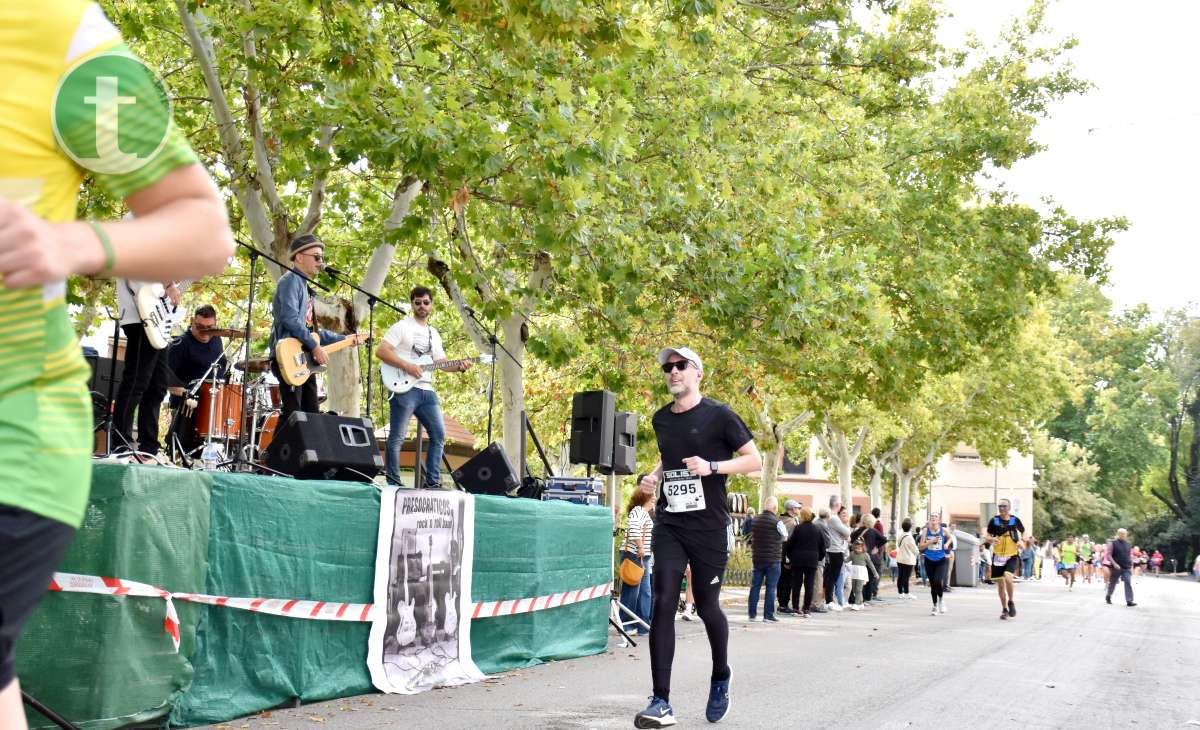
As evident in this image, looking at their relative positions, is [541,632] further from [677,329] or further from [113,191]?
[677,329]

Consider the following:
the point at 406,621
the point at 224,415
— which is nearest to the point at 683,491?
the point at 406,621

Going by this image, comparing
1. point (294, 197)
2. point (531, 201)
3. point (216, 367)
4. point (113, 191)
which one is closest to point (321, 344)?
point (216, 367)

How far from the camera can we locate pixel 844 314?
18672mm

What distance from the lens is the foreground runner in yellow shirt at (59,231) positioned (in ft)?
5.84

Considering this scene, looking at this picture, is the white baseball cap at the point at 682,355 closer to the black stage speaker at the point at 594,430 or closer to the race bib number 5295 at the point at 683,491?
the race bib number 5295 at the point at 683,491

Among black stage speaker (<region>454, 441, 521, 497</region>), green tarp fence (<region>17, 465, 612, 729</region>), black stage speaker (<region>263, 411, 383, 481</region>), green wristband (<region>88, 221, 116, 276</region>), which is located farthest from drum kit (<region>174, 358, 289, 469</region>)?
green wristband (<region>88, 221, 116, 276</region>)

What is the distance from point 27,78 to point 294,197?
66.9ft

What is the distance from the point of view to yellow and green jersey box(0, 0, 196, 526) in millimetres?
1798

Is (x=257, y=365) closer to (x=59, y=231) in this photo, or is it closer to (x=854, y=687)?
(x=854, y=687)

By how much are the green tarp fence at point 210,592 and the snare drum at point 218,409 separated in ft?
10.2

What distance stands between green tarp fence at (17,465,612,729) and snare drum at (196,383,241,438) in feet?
10.2

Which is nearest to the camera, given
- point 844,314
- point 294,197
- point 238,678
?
point 238,678

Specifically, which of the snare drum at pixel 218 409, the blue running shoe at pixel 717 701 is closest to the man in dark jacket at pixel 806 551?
the snare drum at pixel 218 409

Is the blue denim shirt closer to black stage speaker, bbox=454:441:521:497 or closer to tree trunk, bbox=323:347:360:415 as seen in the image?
black stage speaker, bbox=454:441:521:497
